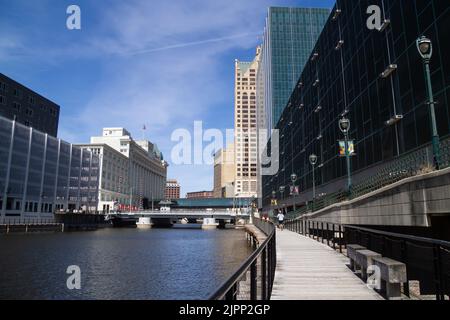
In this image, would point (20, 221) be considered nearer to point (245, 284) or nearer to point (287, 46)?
point (245, 284)

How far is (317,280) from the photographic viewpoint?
11.9m

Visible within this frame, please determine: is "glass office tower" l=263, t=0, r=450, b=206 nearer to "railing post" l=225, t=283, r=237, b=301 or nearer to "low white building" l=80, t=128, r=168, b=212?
"railing post" l=225, t=283, r=237, b=301

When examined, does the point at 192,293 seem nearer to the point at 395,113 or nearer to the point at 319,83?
the point at 395,113

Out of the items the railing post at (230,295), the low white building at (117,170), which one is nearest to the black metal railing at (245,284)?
the railing post at (230,295)

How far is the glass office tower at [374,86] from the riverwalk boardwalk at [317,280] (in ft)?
41.2

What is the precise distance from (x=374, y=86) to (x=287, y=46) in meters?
128

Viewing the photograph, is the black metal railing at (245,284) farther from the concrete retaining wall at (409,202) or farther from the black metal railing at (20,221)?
the black metal railing at (20,221)

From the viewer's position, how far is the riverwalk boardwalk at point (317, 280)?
9789 mm

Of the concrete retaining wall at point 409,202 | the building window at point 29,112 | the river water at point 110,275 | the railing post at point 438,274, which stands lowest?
the river water at point 110,275

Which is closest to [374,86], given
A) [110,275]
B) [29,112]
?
[110,275]

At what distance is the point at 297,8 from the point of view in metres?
161

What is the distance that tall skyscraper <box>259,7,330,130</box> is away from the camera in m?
152

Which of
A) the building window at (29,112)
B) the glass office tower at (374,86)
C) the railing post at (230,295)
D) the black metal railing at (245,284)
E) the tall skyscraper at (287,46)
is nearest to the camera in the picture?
the black metal railing at (245,284)
